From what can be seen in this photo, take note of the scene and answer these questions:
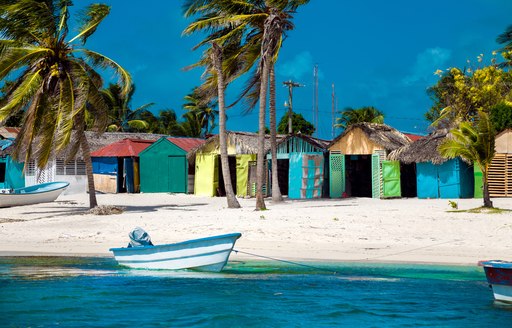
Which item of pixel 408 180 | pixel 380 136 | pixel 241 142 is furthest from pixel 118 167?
pixel 408 180

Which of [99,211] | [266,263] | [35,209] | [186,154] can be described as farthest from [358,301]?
[186,154]

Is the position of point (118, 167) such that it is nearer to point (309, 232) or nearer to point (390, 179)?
point (390, 179)

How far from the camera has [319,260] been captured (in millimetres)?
15156

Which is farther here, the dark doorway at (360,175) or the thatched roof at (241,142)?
the dark doorway at (360,175)

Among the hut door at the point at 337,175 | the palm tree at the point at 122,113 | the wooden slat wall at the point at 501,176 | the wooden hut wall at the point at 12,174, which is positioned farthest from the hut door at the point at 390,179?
the palm tree at the point at 122,113

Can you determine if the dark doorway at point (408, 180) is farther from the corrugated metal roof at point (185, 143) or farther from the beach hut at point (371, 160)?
the corrugated metal roof at point (185, 143)

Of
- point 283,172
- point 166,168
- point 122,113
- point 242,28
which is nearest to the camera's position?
point 242,28

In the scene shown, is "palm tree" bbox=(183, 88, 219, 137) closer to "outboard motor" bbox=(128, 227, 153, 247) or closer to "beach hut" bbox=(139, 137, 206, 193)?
"beach hut" bbox=(139, 137, 206, 193)

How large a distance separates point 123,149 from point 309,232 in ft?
63.0

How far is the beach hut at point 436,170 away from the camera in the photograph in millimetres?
28453

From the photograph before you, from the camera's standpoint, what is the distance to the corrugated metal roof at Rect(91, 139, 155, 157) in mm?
34812

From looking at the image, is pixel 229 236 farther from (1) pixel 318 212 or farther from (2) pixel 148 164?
(2) pixel 148 164

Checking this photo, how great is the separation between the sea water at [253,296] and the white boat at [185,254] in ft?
0.63

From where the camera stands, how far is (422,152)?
95.2 feet
